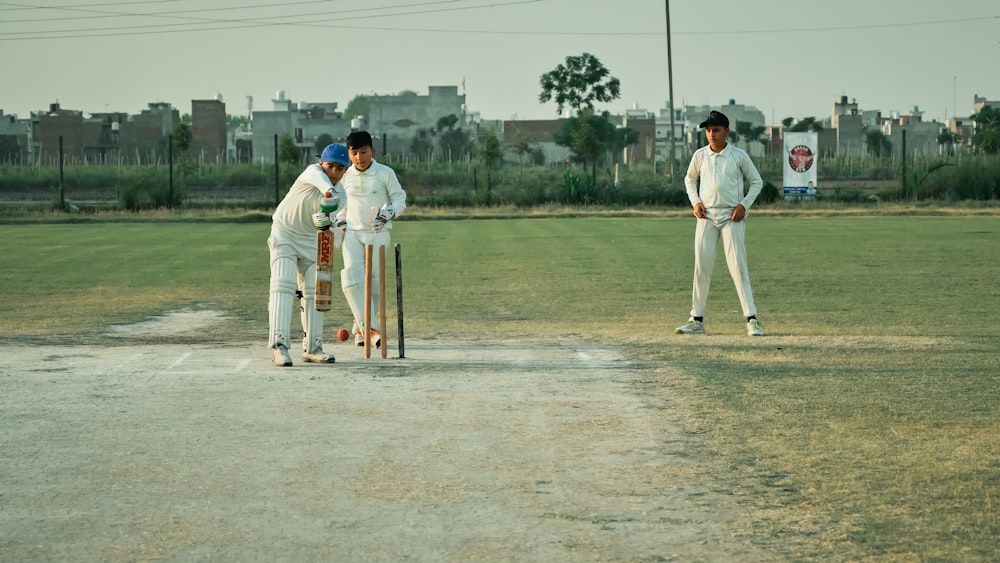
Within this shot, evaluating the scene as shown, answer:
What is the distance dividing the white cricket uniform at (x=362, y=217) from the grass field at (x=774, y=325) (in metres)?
1.70

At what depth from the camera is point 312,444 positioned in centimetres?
803

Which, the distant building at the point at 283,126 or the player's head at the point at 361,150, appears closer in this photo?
the player's head at the point at 361,150

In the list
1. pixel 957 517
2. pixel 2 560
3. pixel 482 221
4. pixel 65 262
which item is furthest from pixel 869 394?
pixel 482 221

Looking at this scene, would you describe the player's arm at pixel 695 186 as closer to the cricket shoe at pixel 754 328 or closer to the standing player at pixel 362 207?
the cricket shoe at pixel 754 328

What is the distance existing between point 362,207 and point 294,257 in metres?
1.30

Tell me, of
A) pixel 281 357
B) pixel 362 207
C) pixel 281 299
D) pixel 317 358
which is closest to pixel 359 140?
pixel 362 207

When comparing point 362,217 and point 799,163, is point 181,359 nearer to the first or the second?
point 362,217

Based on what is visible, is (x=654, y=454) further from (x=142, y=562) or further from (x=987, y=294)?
(x=987, y=294)

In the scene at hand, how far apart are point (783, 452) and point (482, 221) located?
37.7 metres

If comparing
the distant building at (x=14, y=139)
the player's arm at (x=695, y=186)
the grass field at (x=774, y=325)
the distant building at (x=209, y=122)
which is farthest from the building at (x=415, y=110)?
the player's arm at (x=695, y=186)

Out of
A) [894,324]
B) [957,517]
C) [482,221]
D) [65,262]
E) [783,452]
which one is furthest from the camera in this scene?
[482,221]

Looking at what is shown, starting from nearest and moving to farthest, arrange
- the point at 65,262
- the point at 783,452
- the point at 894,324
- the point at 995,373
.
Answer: the point at 783,452 < the point at 995,373 < the point at 894,324 < the point at 65,262

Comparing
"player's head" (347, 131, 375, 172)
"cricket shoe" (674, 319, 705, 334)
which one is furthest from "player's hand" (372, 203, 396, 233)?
"cricket shoe" (674, 319, 705, 334)

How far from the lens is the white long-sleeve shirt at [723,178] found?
44.6 ft
